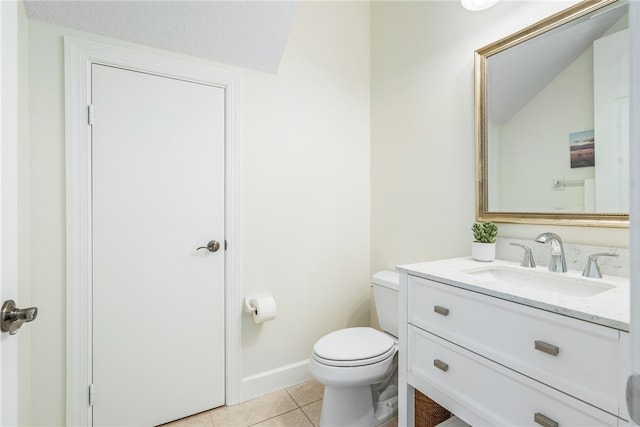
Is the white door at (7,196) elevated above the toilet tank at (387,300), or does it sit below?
above

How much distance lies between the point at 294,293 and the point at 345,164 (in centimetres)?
99

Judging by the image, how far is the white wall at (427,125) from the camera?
1653 mm

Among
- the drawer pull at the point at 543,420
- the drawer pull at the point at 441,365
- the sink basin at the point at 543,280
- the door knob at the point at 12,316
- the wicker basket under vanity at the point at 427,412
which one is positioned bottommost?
the wicker basket under vanity at the point at 427,412

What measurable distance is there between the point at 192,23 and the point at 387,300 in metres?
1.87

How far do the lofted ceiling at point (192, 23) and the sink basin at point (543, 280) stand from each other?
1.62 m

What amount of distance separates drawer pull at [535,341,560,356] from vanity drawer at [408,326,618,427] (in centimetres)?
11

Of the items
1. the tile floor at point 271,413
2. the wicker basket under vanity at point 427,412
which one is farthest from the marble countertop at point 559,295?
the tile floor at point 271,413

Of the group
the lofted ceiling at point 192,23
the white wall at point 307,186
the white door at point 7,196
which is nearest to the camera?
the white door at point 7,196

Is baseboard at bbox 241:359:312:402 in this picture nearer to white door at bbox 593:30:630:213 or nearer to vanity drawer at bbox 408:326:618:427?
vanity drawer at bbox 408:326:618:427

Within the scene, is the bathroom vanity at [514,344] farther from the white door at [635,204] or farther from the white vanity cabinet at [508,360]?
the white door at [635,204]

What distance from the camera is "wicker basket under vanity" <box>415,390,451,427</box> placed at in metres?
1.48

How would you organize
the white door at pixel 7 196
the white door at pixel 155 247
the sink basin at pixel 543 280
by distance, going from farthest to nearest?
the white door at pixel 155 247 < the sink basin at pixel 543 280 < the white door at pixel 7 196

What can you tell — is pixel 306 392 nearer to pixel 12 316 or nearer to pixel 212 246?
pixel 212 246

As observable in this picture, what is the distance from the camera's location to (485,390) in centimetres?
106
